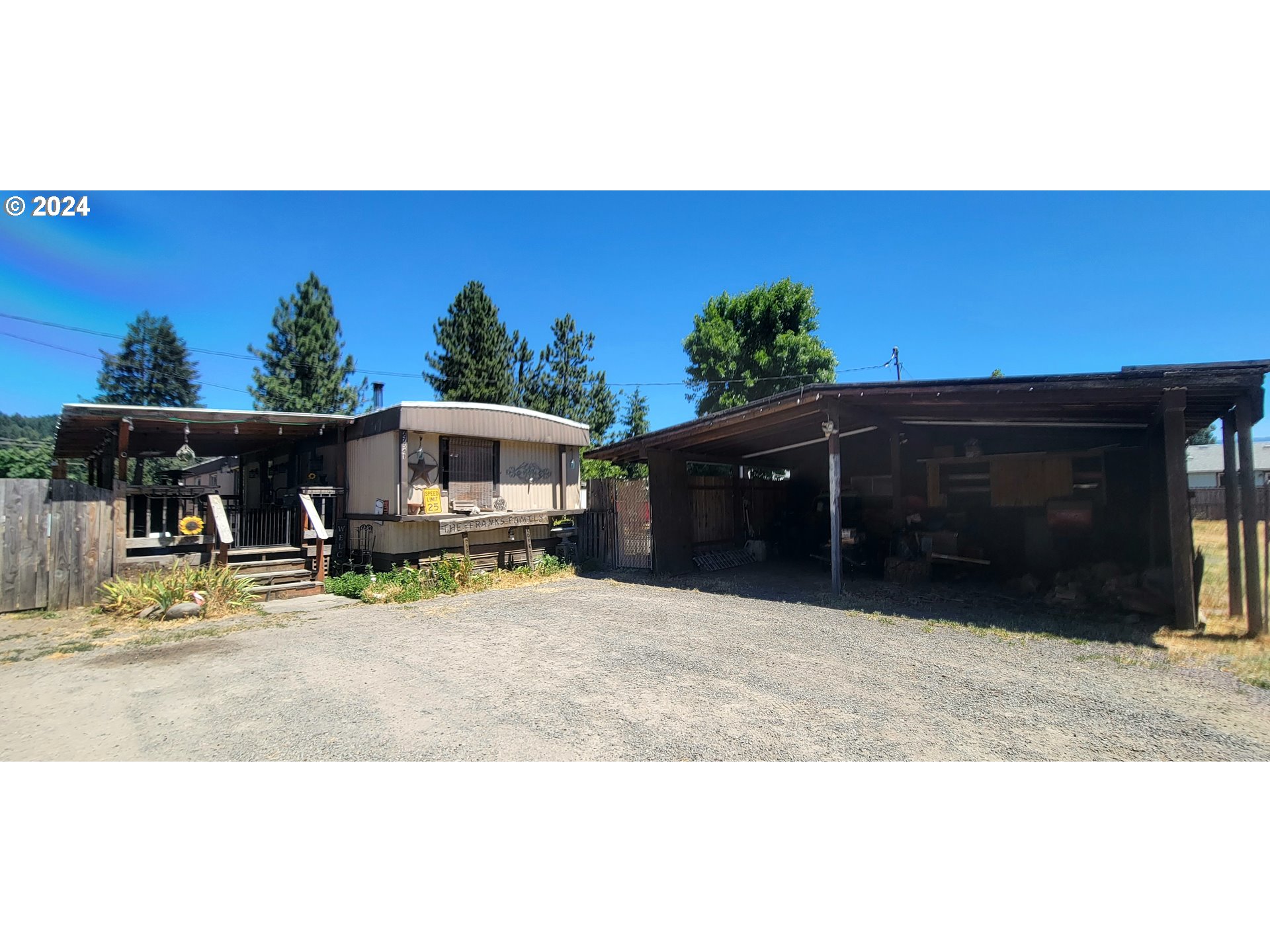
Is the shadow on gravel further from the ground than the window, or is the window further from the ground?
the window

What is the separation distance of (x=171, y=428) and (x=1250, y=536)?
14.6 meters

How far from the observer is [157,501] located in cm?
970

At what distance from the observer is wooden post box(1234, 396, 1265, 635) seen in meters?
5.54

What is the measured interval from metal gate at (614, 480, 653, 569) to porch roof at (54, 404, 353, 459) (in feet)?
18.4

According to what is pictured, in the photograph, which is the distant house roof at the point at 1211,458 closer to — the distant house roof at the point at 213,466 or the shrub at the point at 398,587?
the shrub at the point at 398,587

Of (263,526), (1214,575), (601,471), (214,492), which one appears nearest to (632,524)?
(263,526)

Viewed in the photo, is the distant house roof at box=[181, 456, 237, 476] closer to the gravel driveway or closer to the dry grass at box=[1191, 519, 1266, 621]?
the gravel driveway

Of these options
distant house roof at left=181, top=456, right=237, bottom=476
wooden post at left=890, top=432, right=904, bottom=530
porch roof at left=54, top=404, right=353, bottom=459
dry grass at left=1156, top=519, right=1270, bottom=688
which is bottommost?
dry grass at left=1156, top=519, right=1270, bottom=688

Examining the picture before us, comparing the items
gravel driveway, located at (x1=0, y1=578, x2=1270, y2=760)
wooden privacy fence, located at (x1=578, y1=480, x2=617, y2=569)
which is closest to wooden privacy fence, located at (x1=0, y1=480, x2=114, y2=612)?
gravel driveway, located at (x1=0, y1=578, x2=1270, y2=760)

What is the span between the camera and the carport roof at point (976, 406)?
5.77 metres

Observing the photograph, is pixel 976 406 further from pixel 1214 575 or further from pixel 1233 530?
pixel 1214 575

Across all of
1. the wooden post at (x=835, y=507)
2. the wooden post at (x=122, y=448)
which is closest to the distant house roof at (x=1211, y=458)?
the wooden post at (x=835, y=507)

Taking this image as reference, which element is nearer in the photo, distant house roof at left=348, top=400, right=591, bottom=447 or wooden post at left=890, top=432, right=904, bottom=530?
distant house roof at left=348, top=400, right=591, bottom=447

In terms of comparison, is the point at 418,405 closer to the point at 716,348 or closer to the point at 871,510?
the point at 871,510
